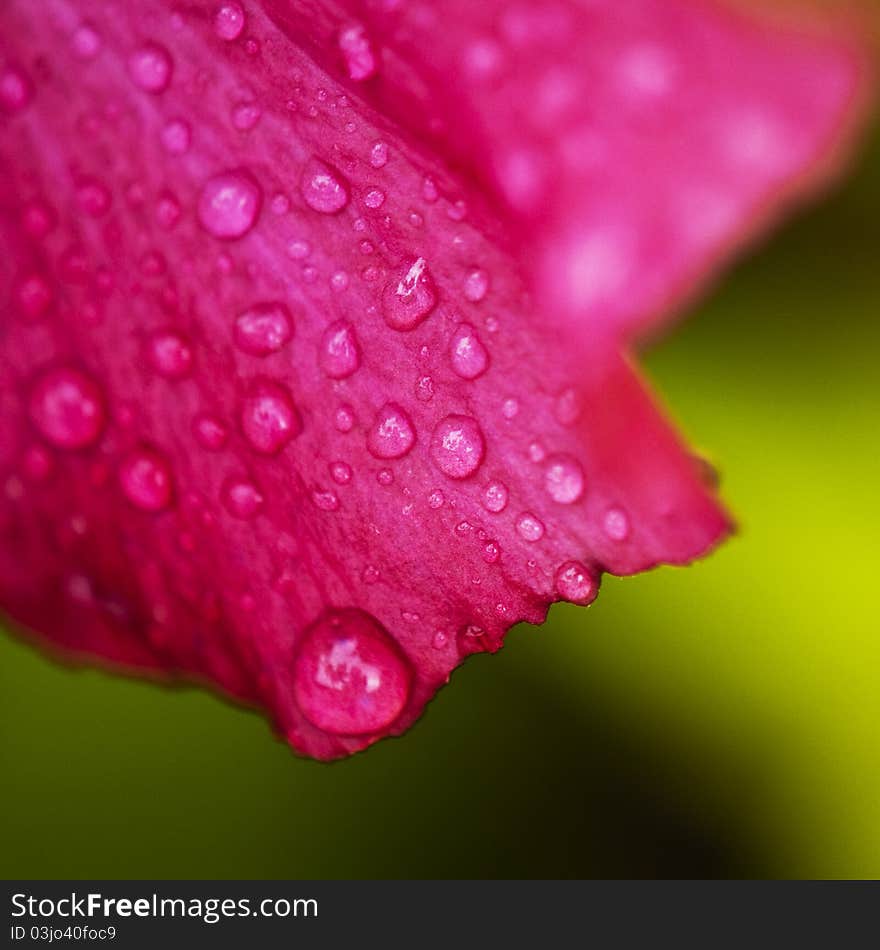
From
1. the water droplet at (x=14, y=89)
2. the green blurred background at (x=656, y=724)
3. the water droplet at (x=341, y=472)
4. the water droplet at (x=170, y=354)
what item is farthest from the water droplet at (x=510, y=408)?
the green blurred background at (x=656, y=724)

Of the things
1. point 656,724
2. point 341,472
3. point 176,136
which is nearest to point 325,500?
point 341,472

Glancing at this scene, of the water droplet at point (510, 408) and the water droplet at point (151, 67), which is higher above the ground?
the water droplet at point (151, 67)

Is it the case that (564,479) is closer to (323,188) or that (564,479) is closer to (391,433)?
(391,433)

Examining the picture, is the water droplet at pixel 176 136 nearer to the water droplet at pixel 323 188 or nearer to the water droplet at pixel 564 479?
the water droplet at pixel 323 188

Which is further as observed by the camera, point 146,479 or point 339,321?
point 146,479

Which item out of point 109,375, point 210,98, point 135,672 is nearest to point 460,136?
point 210,98

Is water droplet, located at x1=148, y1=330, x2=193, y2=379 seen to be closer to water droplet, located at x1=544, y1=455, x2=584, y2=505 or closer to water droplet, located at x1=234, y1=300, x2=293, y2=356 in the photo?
water droplet, located at x1=234, y1=300, x2=293, y2=356
